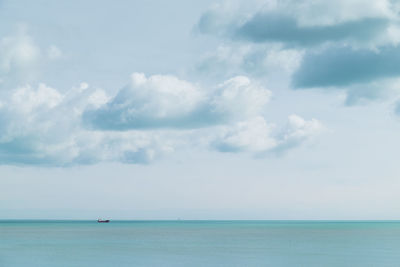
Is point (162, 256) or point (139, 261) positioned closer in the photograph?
point (139, 261)

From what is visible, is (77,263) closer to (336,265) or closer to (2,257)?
(2,257)

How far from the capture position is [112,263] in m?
62.3

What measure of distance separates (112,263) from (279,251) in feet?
99.9

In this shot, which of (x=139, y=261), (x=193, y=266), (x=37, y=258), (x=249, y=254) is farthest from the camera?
(x=249, y=254)

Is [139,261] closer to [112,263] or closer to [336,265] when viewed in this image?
[112,263]

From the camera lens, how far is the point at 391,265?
60.1m

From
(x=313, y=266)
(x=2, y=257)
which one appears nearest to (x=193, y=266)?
(x=313, y=266)

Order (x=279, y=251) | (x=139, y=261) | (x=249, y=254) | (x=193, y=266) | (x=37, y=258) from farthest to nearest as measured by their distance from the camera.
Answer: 1. (x=279, y=251)
2. (x=249, y=254)
3. (x=37, y=258)
4. (x=139, y=261)
5. (x=193, y=266)

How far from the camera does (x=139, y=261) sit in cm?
6400

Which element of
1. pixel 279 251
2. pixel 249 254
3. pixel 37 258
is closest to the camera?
pixel 37 258

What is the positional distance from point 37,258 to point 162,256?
715 inches

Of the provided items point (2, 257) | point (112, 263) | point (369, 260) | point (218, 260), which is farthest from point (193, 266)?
A: point (2, 257)

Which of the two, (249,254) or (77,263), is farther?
(249,254)

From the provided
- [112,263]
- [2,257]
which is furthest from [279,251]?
[2,257]
